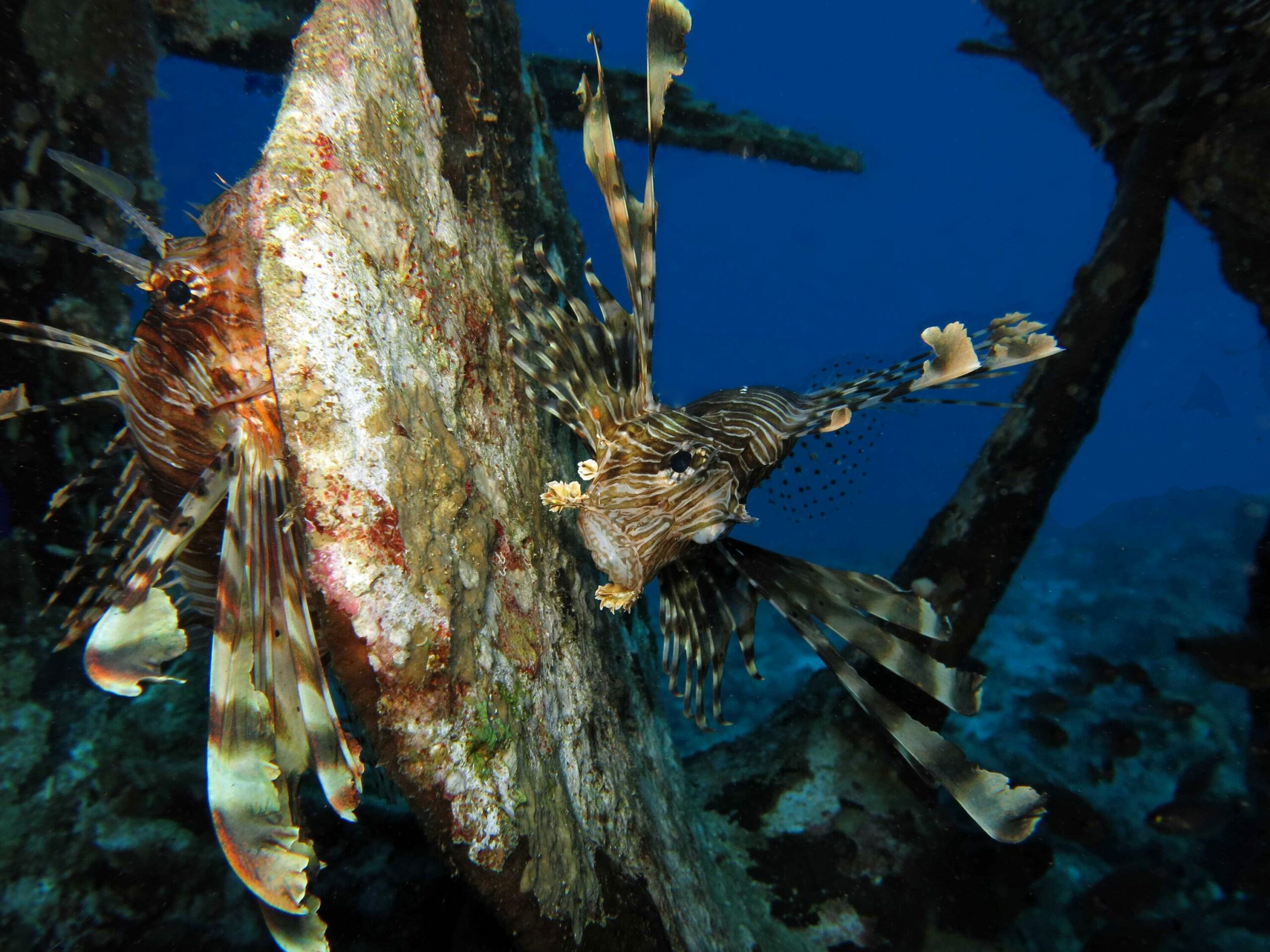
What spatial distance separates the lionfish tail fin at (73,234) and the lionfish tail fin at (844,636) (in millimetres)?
2366

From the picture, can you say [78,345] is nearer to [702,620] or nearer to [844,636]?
[702,620]

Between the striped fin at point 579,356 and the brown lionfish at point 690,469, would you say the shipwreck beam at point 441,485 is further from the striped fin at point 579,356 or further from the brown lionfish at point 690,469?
the brown lionfish at point 690,469

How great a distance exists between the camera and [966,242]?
84250mm

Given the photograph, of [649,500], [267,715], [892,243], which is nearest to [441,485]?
[267,715]

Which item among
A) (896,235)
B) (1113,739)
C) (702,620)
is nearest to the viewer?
(702,620)

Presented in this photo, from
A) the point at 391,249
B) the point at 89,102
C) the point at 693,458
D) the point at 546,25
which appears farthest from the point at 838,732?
the point at 546,25

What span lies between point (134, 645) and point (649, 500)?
5.47ft

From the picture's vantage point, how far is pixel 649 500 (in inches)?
97.0

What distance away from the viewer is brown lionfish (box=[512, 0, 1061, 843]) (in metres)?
2.04

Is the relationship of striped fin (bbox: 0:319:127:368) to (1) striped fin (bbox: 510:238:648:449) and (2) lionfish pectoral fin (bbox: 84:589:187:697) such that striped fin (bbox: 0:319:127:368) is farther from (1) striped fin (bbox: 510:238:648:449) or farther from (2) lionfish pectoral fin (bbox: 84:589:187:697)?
(1) striped fin (bbox: 510:238:648:449)

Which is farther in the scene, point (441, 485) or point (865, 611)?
point (865, 611)

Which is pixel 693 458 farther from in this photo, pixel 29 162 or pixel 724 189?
pixel 724 189

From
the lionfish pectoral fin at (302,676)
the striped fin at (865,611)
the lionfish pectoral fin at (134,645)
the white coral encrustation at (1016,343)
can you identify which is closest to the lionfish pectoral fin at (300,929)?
the lionfish pectoral fin at (302,676)

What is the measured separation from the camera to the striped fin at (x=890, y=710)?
2.04 metres
